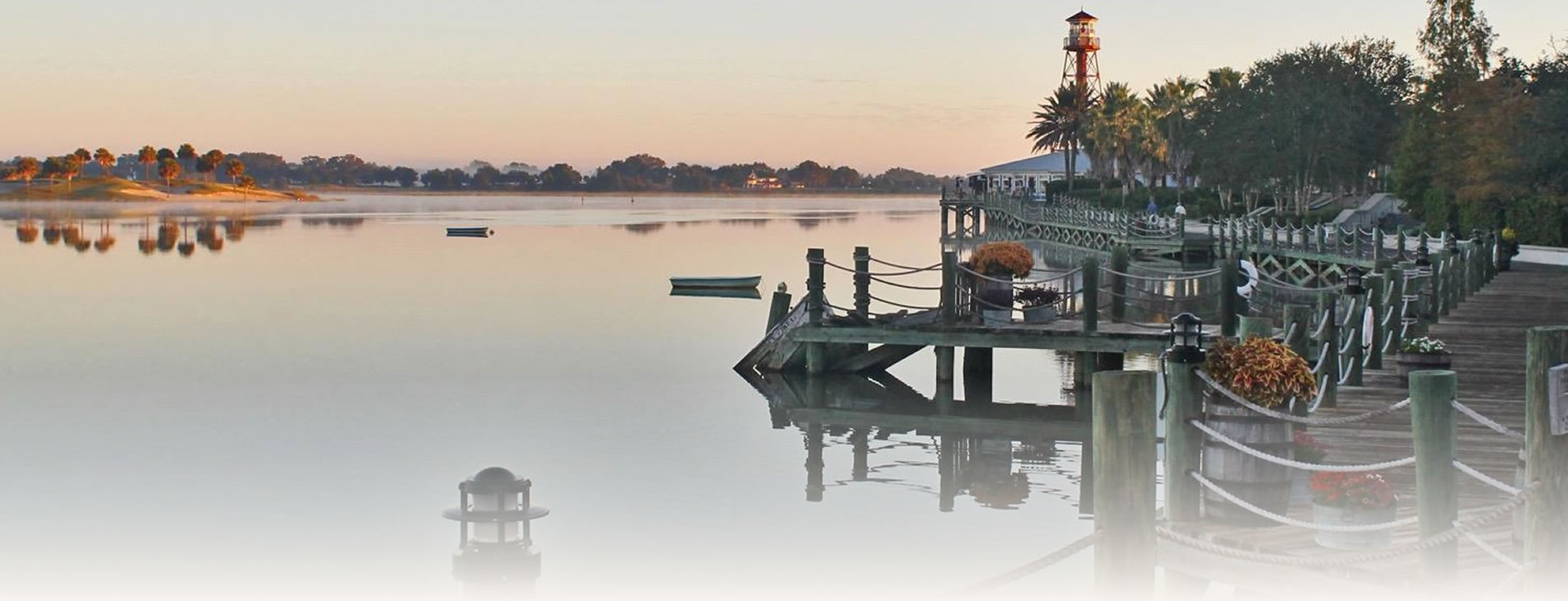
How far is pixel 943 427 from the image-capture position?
25562mm

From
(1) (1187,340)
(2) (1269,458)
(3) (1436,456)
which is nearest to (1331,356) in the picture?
(1) (1187,340)

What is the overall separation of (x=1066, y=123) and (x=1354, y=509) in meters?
142

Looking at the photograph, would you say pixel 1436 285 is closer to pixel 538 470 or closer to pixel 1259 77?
pixel 538 470

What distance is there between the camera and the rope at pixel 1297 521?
29.9 feet

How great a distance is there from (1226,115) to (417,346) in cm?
6419

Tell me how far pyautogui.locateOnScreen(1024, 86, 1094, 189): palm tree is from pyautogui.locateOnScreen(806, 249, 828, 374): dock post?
11613cm

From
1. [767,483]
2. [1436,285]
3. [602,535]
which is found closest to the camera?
[602,535]

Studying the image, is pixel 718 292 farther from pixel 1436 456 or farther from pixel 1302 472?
pixel 1436 456

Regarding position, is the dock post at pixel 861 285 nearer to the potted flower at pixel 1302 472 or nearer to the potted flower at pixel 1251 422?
the potted flower at pixel 1302 472

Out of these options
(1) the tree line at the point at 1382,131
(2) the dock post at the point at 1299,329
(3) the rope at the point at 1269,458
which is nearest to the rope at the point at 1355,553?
(3) the rope at the point at 1269,458

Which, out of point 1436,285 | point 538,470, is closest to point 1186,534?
point 538,470

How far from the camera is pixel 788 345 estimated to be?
97.6 ft

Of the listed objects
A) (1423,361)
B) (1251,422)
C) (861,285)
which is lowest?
(1423,361)

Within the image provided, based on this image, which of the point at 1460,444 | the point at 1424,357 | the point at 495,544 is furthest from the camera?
the point at 1424,357
